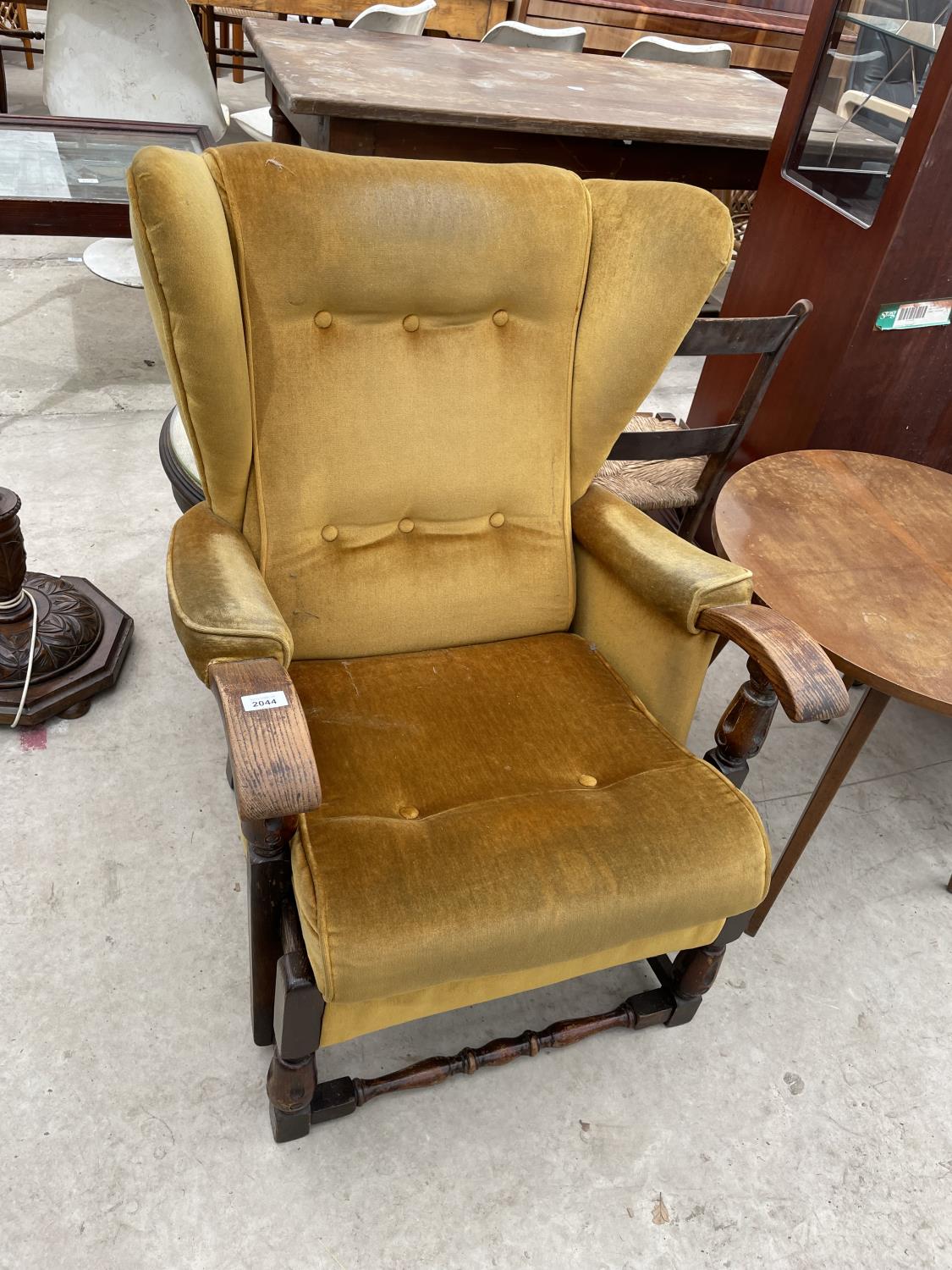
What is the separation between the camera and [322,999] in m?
0.98

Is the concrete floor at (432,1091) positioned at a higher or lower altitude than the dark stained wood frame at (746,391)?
lower

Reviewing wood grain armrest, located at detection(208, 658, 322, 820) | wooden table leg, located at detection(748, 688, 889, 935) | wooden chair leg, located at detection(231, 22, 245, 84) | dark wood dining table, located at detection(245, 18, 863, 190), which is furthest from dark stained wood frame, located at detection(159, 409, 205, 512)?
wooden chair leg, located at detection(231, 22, 245, 84)

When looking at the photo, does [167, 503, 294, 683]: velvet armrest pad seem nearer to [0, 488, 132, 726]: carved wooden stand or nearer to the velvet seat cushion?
the velvet seat cushion

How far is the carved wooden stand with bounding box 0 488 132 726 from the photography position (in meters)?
1.59

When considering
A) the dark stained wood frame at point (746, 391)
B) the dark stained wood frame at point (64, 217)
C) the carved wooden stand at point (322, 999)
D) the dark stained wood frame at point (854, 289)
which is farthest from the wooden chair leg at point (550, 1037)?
the dark stained wood frame at point (64, 217)

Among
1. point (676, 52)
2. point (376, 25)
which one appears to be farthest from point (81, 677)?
point (676, 52)

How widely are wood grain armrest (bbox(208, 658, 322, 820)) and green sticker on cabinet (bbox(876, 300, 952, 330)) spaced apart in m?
1.52

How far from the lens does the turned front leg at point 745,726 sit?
1.16 metres

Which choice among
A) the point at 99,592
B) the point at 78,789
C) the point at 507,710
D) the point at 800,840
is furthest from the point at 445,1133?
the point at 99,592

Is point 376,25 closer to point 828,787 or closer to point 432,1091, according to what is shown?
point 828,787

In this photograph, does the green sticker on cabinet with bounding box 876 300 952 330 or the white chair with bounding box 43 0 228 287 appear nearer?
the green sticker on cabinet with bounding box 876 300 952 330

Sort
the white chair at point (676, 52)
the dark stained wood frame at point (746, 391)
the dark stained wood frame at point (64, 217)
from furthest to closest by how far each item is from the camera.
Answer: the white chair at point (676, 52) → the dark stained wood frame at point (64, 217) → the dark stained wood frame at point (746, 391)

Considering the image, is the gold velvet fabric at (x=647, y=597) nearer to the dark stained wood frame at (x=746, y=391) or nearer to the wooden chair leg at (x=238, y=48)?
the dark stained wood frame at (x=746, y=391)

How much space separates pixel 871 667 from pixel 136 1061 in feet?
3.77
